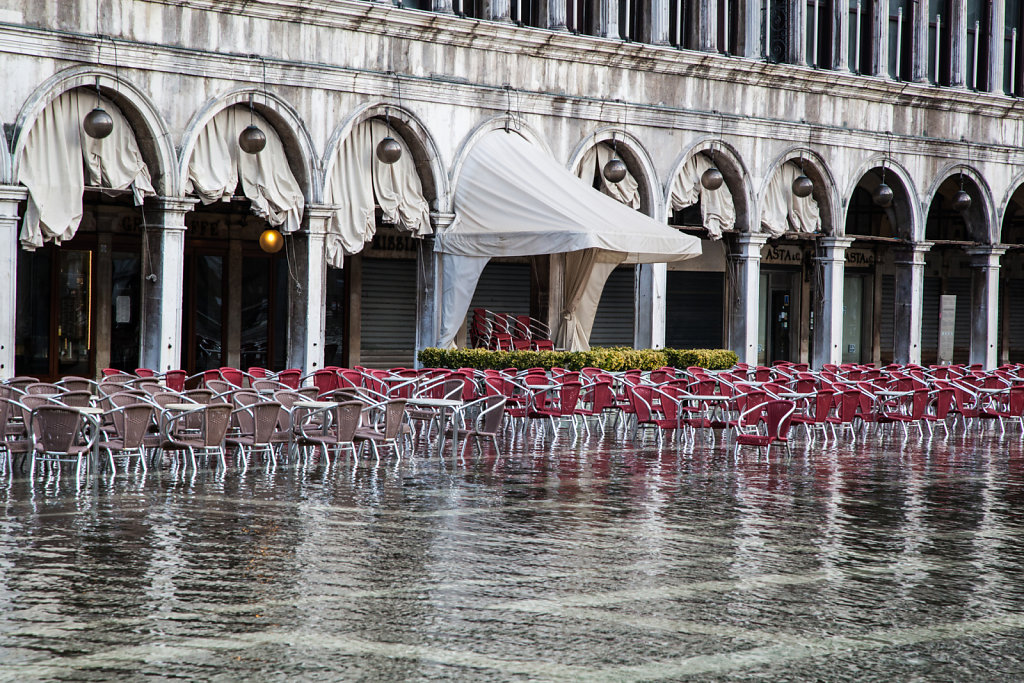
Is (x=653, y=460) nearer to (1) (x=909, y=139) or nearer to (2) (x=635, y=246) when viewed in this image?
(2) (x=635, y=246)

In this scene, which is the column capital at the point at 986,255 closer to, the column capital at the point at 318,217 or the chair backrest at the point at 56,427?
the column capital at the point at 318,217

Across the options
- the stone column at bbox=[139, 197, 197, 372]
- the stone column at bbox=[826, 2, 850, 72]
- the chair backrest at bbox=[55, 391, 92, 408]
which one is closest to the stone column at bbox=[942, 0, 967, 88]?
the stone column at bbox=[826, 2, 850, 72]

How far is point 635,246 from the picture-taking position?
19.5 m

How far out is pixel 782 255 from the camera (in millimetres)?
32875

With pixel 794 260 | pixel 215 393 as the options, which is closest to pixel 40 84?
pixel 215 393

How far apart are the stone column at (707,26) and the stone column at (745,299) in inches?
141

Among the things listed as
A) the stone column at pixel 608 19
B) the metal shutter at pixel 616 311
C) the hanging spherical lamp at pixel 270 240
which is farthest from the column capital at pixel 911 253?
the hanging spherical lamp at pixel 270 240

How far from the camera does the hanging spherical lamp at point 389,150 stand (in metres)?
20.8

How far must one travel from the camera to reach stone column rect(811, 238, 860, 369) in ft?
90.9

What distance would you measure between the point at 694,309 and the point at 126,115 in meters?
15.7

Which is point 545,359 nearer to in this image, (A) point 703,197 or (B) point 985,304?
(A) point 703,197

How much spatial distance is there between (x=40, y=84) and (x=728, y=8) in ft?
44.1

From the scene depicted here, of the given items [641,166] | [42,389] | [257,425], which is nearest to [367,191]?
[641,166]

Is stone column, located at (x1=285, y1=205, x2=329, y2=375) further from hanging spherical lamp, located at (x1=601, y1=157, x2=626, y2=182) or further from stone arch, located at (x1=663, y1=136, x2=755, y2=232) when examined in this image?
stone arch, located at (x1=663, y1=136, x2=755, y2=232)
